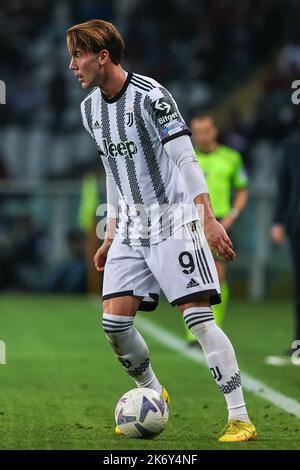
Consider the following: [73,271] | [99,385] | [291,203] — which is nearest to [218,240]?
[99,385]

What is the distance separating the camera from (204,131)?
34.6 feet

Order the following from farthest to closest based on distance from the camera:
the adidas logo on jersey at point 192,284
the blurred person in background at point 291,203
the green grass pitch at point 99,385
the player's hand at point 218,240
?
the blurred person in background at point 291,203, the green grass pitch at point 99,385, the adidas logo on jersey at point 192,284, the player's hand at point 218,240

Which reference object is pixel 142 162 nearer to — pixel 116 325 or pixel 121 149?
pixel 121 149

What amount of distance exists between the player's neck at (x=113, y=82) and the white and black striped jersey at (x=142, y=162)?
24mm

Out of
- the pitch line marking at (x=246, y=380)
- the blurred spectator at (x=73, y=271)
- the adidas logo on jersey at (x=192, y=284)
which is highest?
the adidas logo on jersey at (x=192, y=284)

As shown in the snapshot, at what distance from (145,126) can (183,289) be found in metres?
0.80

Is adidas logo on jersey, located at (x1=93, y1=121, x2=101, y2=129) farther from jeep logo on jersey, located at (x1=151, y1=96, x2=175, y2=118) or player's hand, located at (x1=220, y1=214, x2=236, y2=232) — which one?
player's hand, located at (x1=220, y1=214, x2=236, y2=232)

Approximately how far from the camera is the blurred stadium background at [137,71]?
18.6 meters

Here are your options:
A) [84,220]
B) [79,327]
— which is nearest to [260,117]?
[84,220]

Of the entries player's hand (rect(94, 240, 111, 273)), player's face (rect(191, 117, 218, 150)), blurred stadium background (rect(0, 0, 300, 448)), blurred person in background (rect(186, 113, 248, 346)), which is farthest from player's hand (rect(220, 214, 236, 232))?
blurred stadium background (rect(0, 0, 300, 448))

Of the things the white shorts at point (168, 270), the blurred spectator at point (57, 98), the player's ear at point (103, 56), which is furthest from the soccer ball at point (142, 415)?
the blurred spectator at point (57, 98)

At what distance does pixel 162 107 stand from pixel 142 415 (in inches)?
58.4

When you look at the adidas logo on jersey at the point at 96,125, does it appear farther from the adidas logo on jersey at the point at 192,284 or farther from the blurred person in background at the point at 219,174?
the blurred person in background at the point at 219,174

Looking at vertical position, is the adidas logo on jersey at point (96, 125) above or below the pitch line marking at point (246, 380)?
above
